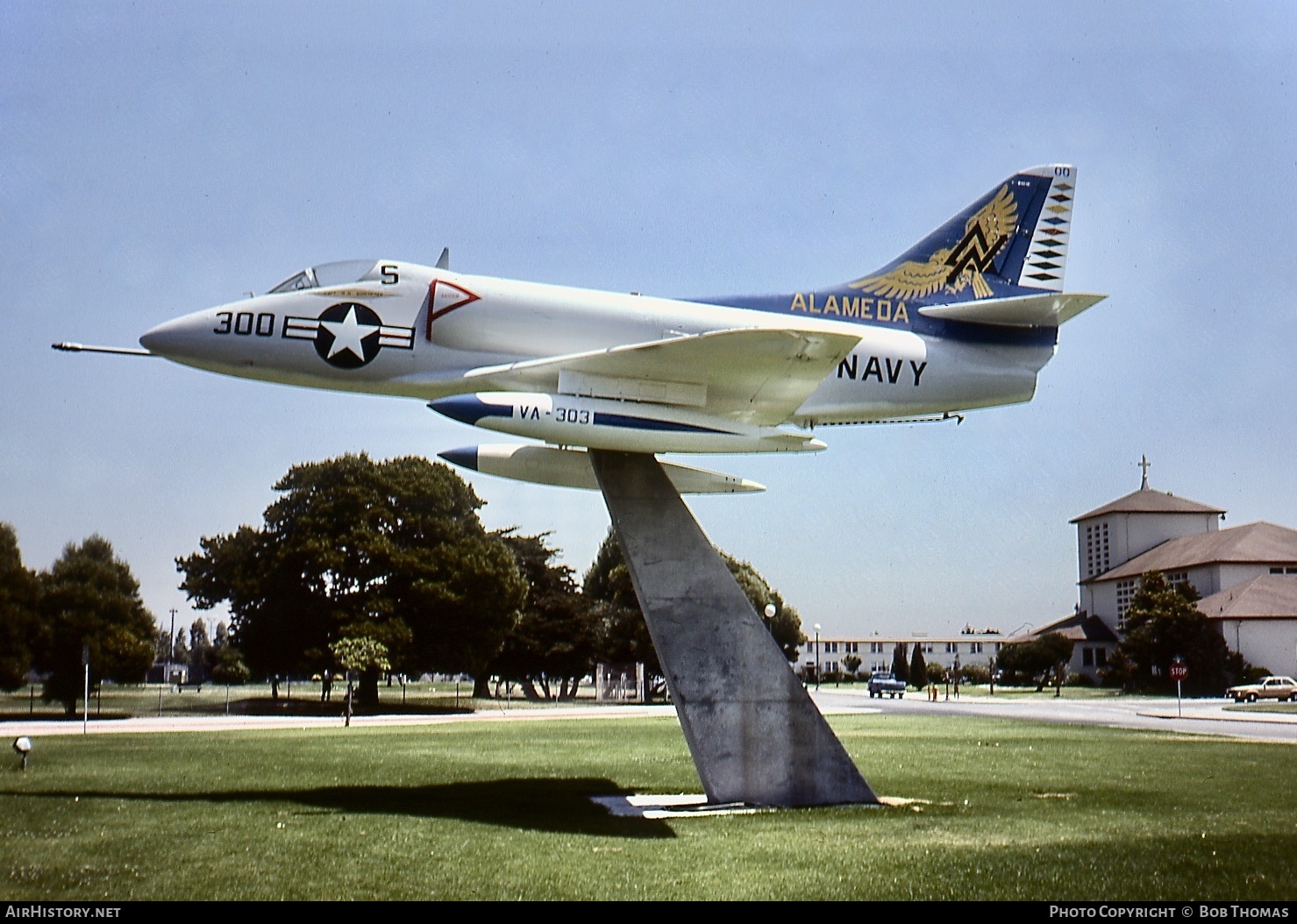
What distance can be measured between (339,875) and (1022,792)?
9773 mm

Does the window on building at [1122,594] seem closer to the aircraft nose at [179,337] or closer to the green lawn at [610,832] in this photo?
the green lawn at [610,832]

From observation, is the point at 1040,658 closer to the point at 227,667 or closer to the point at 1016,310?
the point at 227,667

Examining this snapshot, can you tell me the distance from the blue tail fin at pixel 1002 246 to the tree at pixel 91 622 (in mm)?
26721

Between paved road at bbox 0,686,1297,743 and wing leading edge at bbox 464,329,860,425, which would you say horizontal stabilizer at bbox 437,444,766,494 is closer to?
wing leading edge at bbox 464,329,860,425

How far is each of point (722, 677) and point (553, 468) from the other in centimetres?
391

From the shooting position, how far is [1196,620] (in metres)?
58.9

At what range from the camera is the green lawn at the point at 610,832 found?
8.64 meters

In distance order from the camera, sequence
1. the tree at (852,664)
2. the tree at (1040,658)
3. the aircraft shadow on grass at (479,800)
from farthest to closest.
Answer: the tree at (852,664), the tree at (1040,658), the aircraft shadow on grass at (479,800)

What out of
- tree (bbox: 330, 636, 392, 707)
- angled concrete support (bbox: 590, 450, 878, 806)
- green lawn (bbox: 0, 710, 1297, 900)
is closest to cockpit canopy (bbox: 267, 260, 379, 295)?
angled concrete support (bbox: 590, 450, 878, 806)

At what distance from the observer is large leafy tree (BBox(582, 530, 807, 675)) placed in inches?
2164

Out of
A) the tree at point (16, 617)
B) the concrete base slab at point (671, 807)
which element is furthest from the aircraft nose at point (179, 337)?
the tree at point (16, 617)

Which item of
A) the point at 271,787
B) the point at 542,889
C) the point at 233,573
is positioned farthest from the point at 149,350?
the point at 233,573

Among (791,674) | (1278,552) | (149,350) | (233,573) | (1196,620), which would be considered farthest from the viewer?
(1278,552)

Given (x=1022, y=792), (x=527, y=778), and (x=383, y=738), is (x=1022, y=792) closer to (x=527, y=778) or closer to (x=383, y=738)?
(x=527, y=778)
